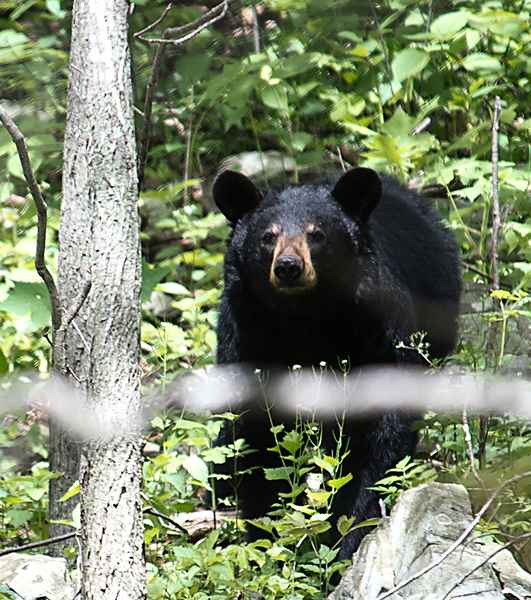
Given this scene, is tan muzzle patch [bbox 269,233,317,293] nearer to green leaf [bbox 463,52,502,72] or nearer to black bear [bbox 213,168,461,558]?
black bear [bbox 213,168,461,558]

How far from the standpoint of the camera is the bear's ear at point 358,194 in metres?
5.28

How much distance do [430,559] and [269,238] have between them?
2.09 meters

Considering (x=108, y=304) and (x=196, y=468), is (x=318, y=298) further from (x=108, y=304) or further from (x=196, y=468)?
(x=108, y=304)

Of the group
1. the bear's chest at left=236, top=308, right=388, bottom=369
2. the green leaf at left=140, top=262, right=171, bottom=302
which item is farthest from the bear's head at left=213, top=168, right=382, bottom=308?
the green leaf at left=140, top=262, right=171, bottom=302

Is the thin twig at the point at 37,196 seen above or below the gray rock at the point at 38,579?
above

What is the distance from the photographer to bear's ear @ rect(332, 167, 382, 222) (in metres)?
5.28

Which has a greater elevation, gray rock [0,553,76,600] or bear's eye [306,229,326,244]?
bear's eye [306,229,326,244]

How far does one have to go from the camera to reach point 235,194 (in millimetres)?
5441

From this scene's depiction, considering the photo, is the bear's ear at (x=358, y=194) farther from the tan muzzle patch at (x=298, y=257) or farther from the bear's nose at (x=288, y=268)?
the bear's nose at (x=288, y=268)

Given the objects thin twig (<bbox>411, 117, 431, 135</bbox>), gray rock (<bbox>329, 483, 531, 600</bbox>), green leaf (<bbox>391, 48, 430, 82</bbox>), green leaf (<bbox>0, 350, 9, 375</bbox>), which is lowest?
gray rock (<bbox>329, 483, 531, 600</bbox>)

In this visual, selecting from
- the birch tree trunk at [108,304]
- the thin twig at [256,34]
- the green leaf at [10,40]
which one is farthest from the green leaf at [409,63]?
the birch tree trunk at [108,304]

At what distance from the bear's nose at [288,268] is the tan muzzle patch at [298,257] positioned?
0.05 ft

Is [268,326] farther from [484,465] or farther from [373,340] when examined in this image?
[484,465]

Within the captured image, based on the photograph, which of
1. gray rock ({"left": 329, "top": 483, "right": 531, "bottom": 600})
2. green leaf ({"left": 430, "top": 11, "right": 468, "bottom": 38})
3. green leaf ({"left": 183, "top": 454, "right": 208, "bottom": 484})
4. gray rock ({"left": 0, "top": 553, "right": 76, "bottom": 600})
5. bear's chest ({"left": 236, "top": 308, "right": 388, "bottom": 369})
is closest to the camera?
gray rock ({"left": 329, "top": 483, "right": 531, "bottom": 600})
